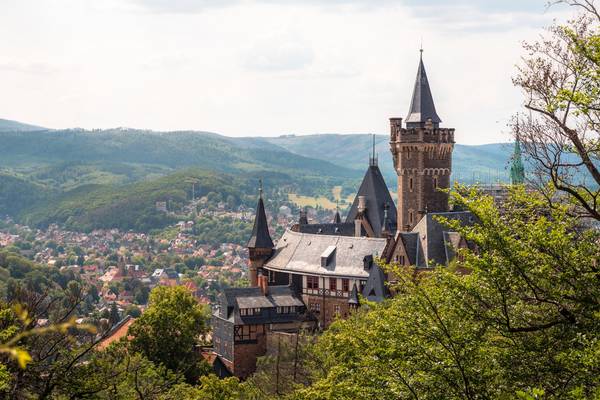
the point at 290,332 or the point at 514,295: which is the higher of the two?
the point at 514,295

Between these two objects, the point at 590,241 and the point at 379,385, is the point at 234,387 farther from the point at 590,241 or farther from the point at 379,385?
the point at 590,241

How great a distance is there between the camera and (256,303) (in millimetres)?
70062

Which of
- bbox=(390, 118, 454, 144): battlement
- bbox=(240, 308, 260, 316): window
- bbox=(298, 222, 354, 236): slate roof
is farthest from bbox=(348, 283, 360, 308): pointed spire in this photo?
bbox=(298, 222, 354, 236): slate roof

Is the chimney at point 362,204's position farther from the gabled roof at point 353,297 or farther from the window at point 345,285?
the gabled roof at point 353,297

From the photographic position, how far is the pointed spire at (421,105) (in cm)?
7438

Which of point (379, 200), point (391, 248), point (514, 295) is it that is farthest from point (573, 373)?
point (379, 200)

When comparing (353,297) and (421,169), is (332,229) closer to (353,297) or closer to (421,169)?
(421,169)

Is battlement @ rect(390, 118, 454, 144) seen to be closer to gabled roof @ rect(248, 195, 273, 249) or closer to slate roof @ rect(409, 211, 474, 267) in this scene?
slate roof @ rect(409, 211, 474, 267)

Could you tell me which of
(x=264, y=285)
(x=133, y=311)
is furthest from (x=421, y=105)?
(x=133, y=311)

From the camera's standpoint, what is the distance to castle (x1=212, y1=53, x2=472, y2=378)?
221ft

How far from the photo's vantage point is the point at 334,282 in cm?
7200

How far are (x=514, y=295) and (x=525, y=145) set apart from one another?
5.44 metres

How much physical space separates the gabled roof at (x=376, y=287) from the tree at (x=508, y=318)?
4484 cm

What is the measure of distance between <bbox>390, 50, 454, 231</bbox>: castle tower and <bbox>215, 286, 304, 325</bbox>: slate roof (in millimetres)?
11087
